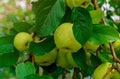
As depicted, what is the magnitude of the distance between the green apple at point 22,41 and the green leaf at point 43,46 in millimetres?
48

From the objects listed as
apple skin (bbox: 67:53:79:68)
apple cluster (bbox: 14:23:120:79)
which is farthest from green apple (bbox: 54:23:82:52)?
apple skin (bbox: 67:53:79:68)

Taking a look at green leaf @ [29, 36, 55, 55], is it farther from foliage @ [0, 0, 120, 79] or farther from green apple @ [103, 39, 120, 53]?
green apple @ [103, 39, 120, 53]

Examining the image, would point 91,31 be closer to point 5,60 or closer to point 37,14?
point 37,14

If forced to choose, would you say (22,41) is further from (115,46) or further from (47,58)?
(115,46)

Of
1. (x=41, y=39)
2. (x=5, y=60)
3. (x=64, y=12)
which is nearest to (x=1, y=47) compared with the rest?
(x=5, y=60)

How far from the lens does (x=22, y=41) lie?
110 cm

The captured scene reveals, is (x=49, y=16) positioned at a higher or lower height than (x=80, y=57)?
higher

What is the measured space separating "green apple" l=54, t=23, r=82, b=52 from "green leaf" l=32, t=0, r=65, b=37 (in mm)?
31

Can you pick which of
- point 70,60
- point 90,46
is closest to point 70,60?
point 70,60

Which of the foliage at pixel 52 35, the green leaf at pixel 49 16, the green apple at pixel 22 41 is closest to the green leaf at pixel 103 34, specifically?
the foliage at pixel 52 35

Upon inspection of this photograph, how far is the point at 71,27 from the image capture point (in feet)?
3.20

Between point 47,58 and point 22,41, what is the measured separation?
9cm

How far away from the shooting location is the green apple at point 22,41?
3.63 ft

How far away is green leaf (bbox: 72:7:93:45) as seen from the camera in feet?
3.07
